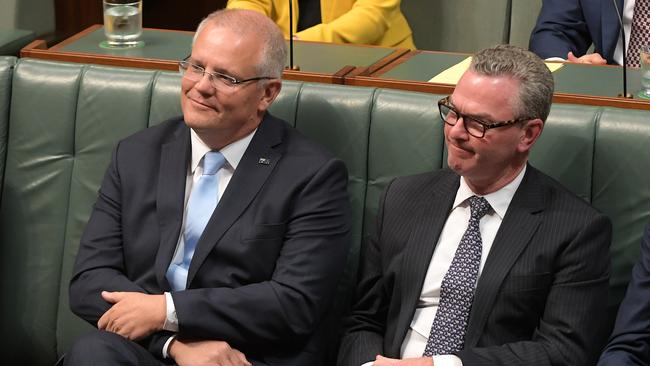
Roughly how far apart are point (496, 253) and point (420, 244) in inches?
6.4

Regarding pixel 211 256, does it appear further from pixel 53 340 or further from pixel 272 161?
pixel 53 340

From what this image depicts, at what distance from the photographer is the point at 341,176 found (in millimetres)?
2527

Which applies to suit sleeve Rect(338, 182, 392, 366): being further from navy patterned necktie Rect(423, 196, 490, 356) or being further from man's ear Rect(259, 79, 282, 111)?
man's ear Rect(259, 79, 282, 111)

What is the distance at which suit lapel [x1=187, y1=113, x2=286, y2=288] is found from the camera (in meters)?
2.48

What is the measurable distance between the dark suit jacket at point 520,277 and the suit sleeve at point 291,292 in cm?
10

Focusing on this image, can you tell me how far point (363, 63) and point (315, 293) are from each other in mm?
775

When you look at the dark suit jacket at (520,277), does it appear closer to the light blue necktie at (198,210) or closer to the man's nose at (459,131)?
the man's nose at (459,131)

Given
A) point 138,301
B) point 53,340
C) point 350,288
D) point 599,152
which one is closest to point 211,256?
point 138,301

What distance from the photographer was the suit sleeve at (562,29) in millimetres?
3674

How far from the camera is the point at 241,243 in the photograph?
2.46 metres

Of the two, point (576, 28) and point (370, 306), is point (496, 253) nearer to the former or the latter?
point (370, 306)

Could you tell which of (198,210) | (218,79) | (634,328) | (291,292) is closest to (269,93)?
(218,79)

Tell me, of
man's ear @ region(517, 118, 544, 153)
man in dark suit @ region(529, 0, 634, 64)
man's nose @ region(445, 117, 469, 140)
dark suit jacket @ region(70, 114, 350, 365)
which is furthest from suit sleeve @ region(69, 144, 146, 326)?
man in dark suit @ region(529, 0, 634, 64)

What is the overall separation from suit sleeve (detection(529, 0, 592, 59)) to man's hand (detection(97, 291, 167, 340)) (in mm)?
1715
